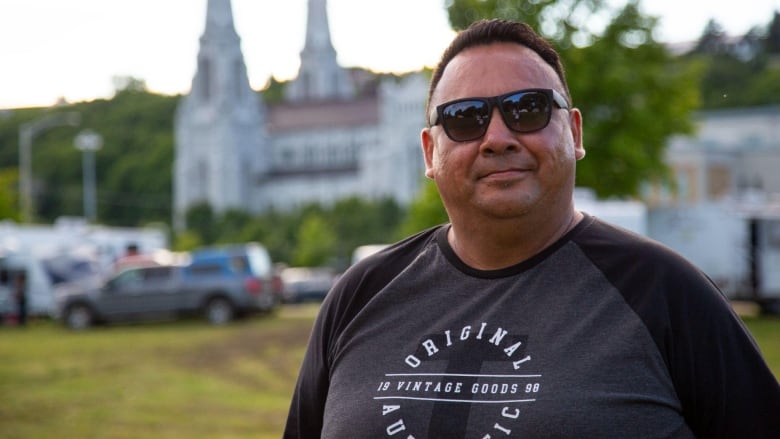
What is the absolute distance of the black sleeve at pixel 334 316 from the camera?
2.65m

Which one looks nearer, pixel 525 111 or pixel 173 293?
pixel 525 111

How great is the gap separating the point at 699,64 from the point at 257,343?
721 inches

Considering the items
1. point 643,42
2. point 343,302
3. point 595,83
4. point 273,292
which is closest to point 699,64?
point 643,42

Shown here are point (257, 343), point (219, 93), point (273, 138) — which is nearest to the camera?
point (257, 343)

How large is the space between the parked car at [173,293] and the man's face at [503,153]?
23.2 meters

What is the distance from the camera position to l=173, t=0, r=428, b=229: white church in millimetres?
117375

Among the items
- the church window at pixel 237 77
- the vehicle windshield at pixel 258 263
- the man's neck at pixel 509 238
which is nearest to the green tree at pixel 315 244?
the church window at pixel 237 77

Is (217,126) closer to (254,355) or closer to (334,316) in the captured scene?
(254,355)

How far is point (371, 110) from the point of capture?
6019 inches

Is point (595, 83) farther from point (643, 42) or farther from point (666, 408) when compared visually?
point (666, 408)

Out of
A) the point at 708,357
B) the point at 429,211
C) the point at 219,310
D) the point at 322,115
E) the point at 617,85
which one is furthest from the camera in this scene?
the point at 322,115

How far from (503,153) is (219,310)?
926 inches

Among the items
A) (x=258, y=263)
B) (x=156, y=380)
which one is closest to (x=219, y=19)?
(x=258, y=263)

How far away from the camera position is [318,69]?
557 ft
